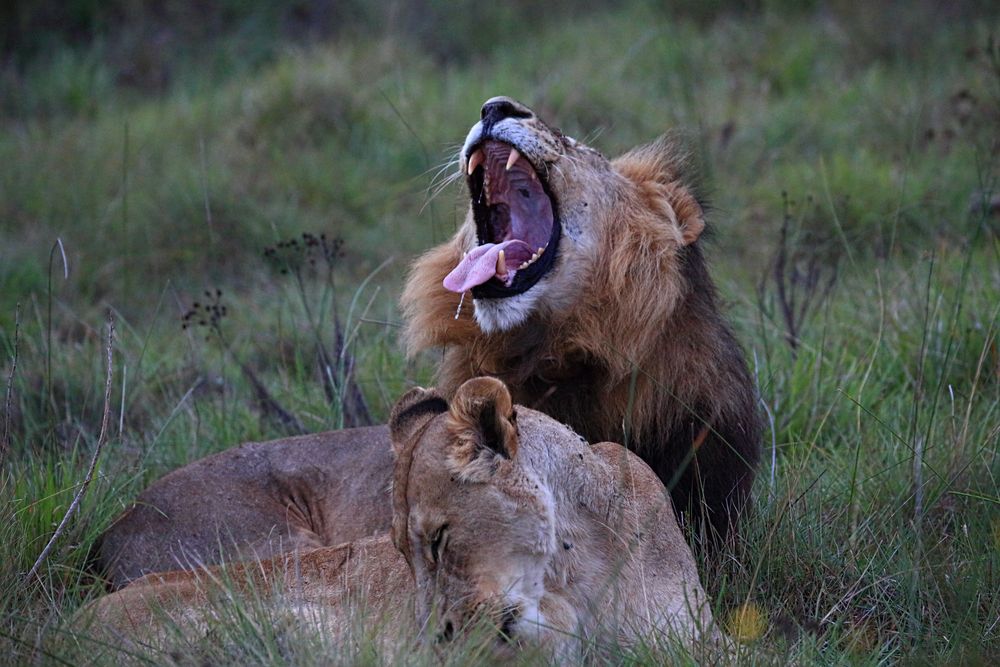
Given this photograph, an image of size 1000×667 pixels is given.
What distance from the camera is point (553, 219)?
140 inches

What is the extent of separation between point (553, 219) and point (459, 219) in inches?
29.9

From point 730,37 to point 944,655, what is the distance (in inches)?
263

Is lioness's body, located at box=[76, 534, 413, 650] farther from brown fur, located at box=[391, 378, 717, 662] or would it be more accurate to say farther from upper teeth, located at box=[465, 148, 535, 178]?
upper teeth, located at box=[465, 148, 535, 178]

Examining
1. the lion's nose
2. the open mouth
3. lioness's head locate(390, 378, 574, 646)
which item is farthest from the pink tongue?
lioness's head locate(390, 378, 574, 646)

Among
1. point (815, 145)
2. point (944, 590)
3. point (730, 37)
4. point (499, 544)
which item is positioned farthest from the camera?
point (730, 37)

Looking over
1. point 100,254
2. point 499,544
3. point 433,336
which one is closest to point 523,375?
point 433,336

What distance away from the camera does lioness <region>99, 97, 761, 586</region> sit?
338cm

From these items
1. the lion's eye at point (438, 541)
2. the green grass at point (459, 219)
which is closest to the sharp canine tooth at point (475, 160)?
the green grass at point (459, 219)

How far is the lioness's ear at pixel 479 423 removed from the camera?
2.51m

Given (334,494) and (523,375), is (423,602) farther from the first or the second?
(334,494)

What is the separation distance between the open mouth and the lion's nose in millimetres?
63

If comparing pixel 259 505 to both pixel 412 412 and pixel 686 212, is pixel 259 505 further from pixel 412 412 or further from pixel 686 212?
pixel 686 212

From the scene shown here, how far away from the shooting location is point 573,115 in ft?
25.0

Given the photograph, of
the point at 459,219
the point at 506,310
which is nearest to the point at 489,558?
the point at 506,310
